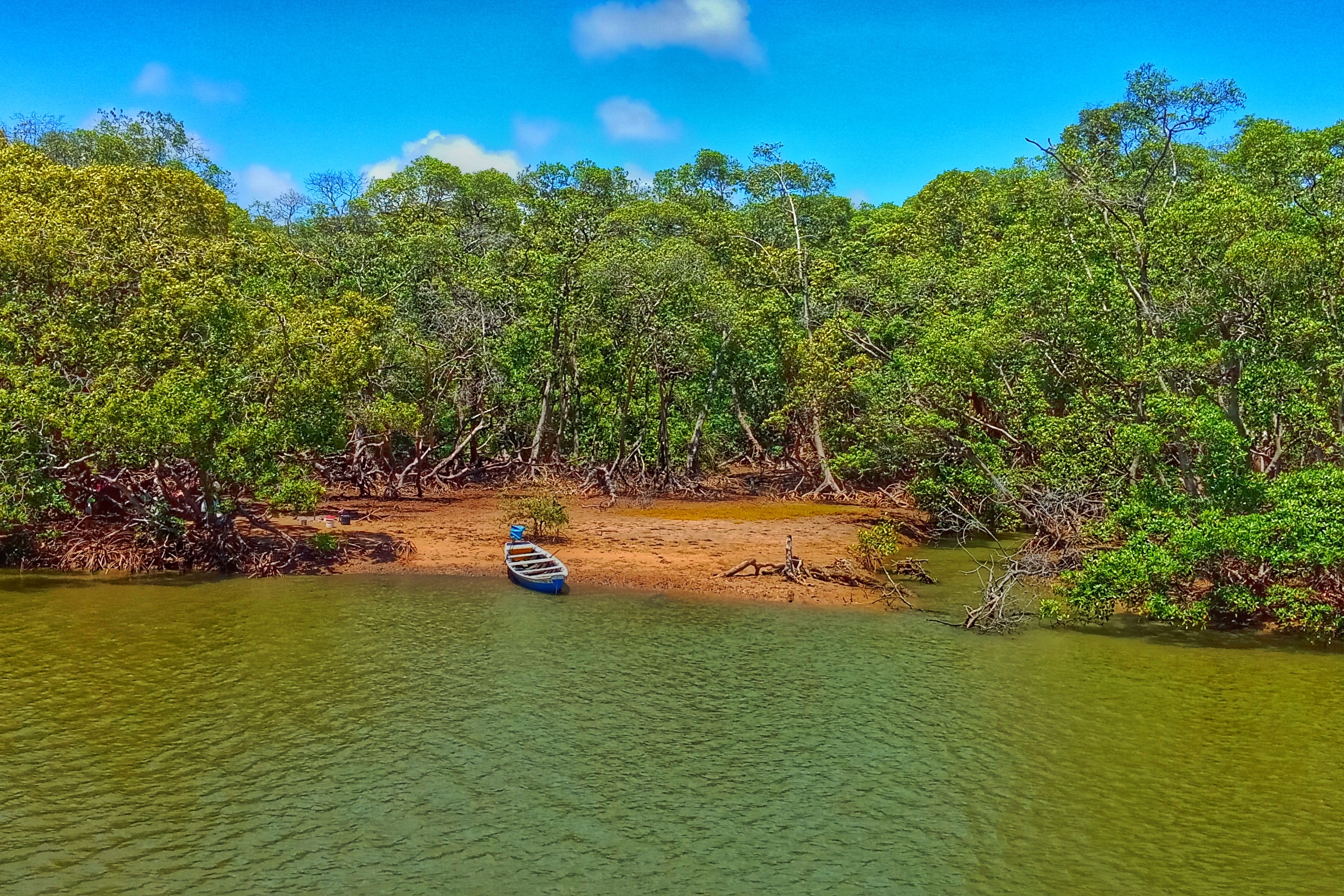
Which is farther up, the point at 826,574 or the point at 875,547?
the point at 875,547

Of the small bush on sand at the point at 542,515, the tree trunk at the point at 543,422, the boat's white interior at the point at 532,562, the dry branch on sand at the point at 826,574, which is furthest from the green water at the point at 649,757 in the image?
the tree trunk at the point at 543,422

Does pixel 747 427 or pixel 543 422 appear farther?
pixel 747 427

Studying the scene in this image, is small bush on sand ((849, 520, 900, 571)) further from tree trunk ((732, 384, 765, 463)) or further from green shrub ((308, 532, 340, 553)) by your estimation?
tree trunk ((732, 384, 765, 463))

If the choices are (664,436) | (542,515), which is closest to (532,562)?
(542,515)

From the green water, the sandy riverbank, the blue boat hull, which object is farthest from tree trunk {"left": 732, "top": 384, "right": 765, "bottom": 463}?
the green water

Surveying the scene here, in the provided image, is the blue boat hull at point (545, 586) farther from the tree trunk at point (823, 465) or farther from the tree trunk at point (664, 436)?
the tree trunk at point (823, 465)

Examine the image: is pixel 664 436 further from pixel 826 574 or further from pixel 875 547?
pixel 826 574

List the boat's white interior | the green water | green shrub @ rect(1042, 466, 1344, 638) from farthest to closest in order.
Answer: the boat's white interior → green shrub @ rect(1042, 466, 1344, 638) → the green water
